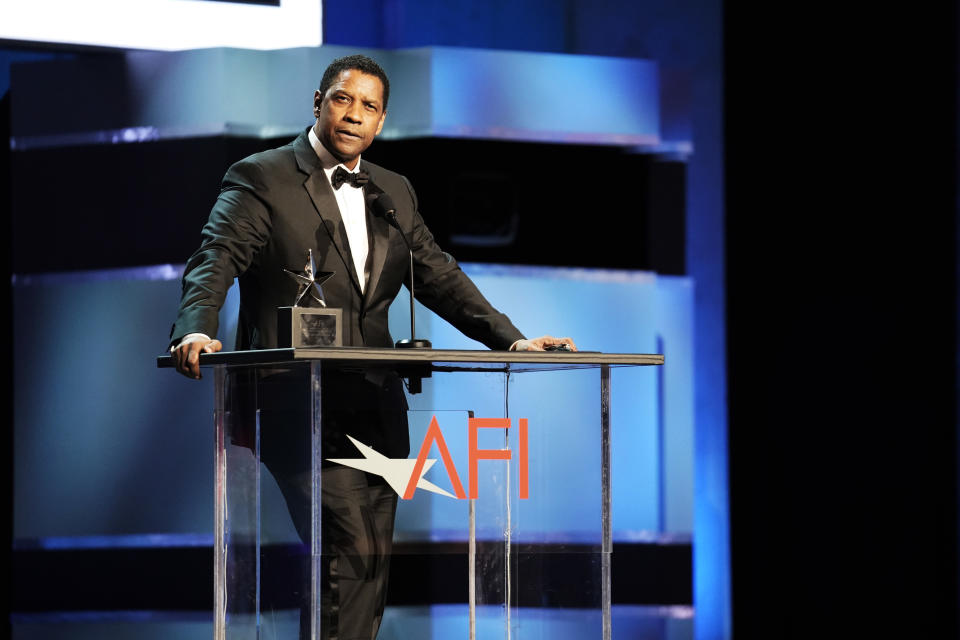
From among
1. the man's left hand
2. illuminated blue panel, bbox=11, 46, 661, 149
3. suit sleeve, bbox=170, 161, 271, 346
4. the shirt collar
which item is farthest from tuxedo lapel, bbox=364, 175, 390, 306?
illuminated blue panel, bbox=11, 46, 661, 149

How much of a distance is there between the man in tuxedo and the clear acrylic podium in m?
0.02

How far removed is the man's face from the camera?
9.23 feet

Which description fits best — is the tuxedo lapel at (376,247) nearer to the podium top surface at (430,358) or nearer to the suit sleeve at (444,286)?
the suit sleeve at (444,286)

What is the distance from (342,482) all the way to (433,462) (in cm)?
19

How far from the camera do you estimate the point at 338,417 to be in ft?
7.86

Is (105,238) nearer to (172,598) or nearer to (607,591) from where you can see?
(172,598)

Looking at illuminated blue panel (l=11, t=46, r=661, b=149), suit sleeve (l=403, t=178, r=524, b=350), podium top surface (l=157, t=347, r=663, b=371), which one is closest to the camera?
podium top surface (l=157, t=347, r=663, b=371)

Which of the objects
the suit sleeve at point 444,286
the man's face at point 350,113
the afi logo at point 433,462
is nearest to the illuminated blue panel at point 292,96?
the suit sleeve at point 444,286

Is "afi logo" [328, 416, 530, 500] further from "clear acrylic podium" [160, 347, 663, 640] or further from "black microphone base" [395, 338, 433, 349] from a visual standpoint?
"black microphone base" [395, 338, 433, 349]

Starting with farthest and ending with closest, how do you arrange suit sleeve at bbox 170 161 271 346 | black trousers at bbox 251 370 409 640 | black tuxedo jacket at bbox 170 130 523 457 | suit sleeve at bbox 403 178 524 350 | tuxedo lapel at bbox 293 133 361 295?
suit sleeve at bbox 403 178 524 350 < tuxedo lapel at bbox 293 133 361 295 < black tuxedo jacket at bbox 170 130 523 457 < suit sleeve at bbox 170 161 271 346 < black trousers at bbox 251 370 409 640

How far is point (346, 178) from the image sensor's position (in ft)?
9.27

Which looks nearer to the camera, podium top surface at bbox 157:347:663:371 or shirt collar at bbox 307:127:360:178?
podium top surface at bbox 157:347:663:371

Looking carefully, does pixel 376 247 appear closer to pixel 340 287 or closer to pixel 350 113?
pixel 340 287

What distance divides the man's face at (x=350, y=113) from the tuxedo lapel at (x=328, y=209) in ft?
0.23
